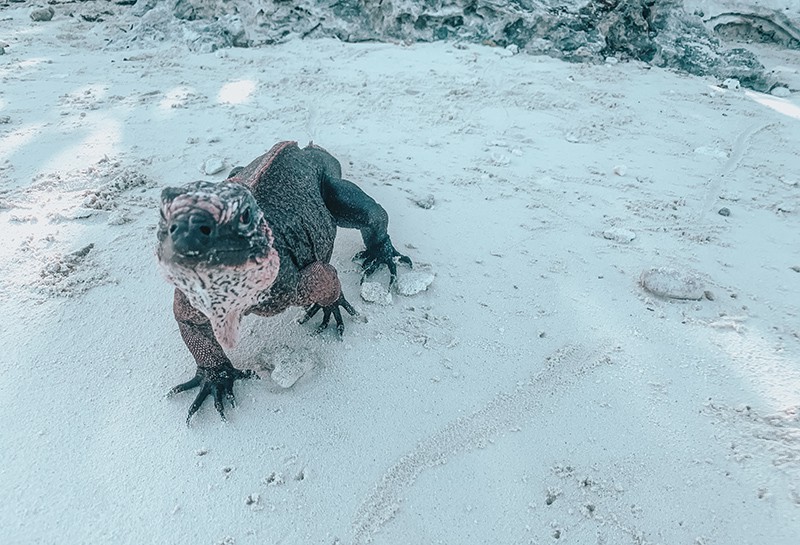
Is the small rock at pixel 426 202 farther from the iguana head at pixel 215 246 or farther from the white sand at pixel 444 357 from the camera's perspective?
the iguana head at pixel 215 246

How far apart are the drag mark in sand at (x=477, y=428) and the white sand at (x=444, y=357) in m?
0.01

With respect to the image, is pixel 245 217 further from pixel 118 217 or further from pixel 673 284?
pixel 673 284

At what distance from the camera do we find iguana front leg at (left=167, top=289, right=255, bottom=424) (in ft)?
7.97

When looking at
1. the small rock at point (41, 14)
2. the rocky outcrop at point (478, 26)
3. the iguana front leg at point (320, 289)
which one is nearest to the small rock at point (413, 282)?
the iguana front leg at point (320, 289)

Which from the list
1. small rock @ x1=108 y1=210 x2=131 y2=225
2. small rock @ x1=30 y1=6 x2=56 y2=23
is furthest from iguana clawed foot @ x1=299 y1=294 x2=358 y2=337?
small rock @ x1=30 y1=6 x2=56 y2=23

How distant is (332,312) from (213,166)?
2.17 m

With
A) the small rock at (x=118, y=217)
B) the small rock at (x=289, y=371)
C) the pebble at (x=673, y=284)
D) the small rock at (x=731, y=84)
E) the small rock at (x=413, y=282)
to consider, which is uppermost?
the small rock at (x=731, y=84)

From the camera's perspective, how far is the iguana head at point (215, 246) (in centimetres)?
179

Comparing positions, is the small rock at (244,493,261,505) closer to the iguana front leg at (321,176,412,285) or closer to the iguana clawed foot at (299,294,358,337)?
the iguana clawed foot at (299,294,358,337)

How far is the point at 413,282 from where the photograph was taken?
325 centimetres

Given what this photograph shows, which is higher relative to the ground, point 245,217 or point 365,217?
point 245,217

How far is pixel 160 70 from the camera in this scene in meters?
6.86

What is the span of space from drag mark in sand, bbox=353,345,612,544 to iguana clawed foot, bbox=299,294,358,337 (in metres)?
0.86

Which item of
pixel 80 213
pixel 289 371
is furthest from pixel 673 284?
pixel 80 213
